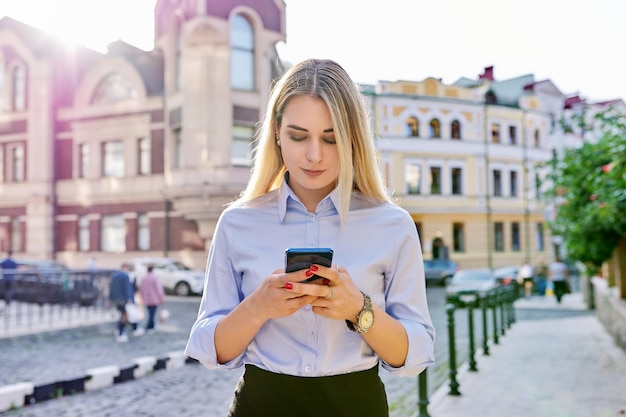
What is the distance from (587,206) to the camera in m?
10.9

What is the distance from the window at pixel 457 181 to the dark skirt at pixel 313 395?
2380 centimetres

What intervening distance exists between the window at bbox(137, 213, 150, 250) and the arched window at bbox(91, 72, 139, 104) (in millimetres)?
4795

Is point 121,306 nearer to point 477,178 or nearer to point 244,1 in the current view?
point 244,1

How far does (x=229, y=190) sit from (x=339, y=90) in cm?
1744

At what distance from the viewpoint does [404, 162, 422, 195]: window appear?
23.3 metres

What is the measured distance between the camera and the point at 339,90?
1.69m

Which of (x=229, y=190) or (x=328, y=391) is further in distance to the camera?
(x=229, y=190)

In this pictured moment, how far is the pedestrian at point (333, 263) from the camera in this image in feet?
5.57

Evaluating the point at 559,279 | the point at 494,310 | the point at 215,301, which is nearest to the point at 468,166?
the point at 559,279

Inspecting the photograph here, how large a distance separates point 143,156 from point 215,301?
22813 mm

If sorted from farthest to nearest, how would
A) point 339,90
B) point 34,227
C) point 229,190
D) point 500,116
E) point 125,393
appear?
point 500,116 → point 34,227 → point 229,190 → point 125,393 → point 339,90

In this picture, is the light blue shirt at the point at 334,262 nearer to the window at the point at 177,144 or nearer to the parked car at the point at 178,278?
the parked car at the point at 178,278

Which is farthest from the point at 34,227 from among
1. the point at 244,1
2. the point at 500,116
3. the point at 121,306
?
the point at 500,116

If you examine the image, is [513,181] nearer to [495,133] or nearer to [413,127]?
[495,133]
